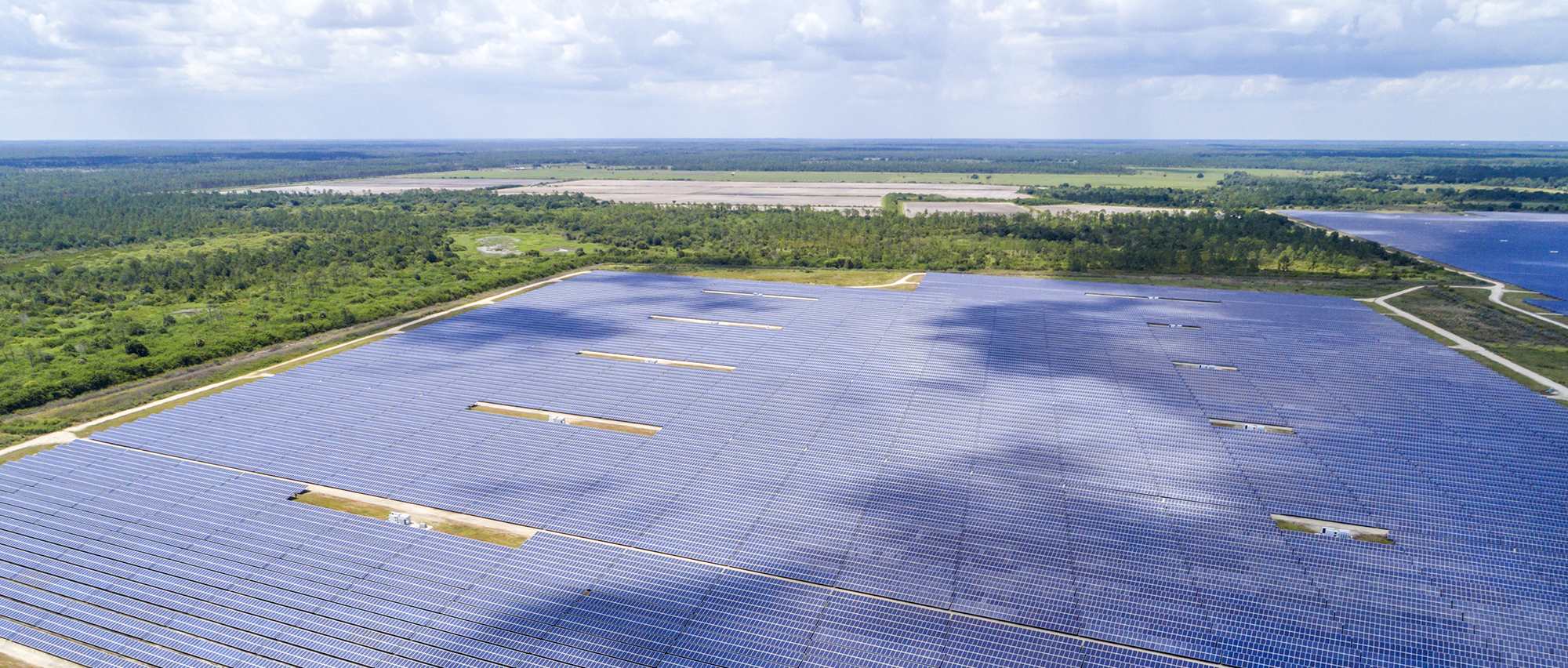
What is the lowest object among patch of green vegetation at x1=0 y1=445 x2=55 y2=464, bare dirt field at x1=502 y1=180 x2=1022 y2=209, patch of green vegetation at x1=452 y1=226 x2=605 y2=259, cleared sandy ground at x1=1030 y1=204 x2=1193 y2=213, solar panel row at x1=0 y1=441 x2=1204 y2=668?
solar panel row at x1=0 y1=441 x2=1204 y2=668

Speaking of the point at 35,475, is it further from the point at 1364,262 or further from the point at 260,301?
the point at 1364,262

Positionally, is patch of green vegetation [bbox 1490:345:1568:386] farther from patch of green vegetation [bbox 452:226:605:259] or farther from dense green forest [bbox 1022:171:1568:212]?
patch of green vegetation [bbox 452:226:605:259]

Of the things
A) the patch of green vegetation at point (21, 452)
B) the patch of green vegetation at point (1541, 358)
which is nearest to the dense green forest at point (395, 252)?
the patch of green vegetation at point (21, 452)

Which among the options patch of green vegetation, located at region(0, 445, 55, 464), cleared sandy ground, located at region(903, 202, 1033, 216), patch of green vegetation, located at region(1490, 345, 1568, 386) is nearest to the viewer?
patch of green vegetation, located at region(0, 445, 55, 464)

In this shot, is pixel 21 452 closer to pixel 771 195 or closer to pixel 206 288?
pixel 206 288

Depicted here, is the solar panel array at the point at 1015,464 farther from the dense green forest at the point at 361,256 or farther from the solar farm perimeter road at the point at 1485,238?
the solar farm perimeter road at the point at 1485,238

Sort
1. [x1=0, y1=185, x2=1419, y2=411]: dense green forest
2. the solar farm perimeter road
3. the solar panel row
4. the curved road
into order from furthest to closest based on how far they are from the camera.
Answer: the solar farm perimeter road < [x1=0, y1=185, x2=1419, y2=411]: dense green forest < the curved road < the solar panel row

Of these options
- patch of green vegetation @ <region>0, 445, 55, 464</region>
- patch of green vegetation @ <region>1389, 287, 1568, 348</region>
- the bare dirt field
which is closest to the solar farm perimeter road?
patch of green vegetation @ <region>1389, 287, 1568, 348</region>
